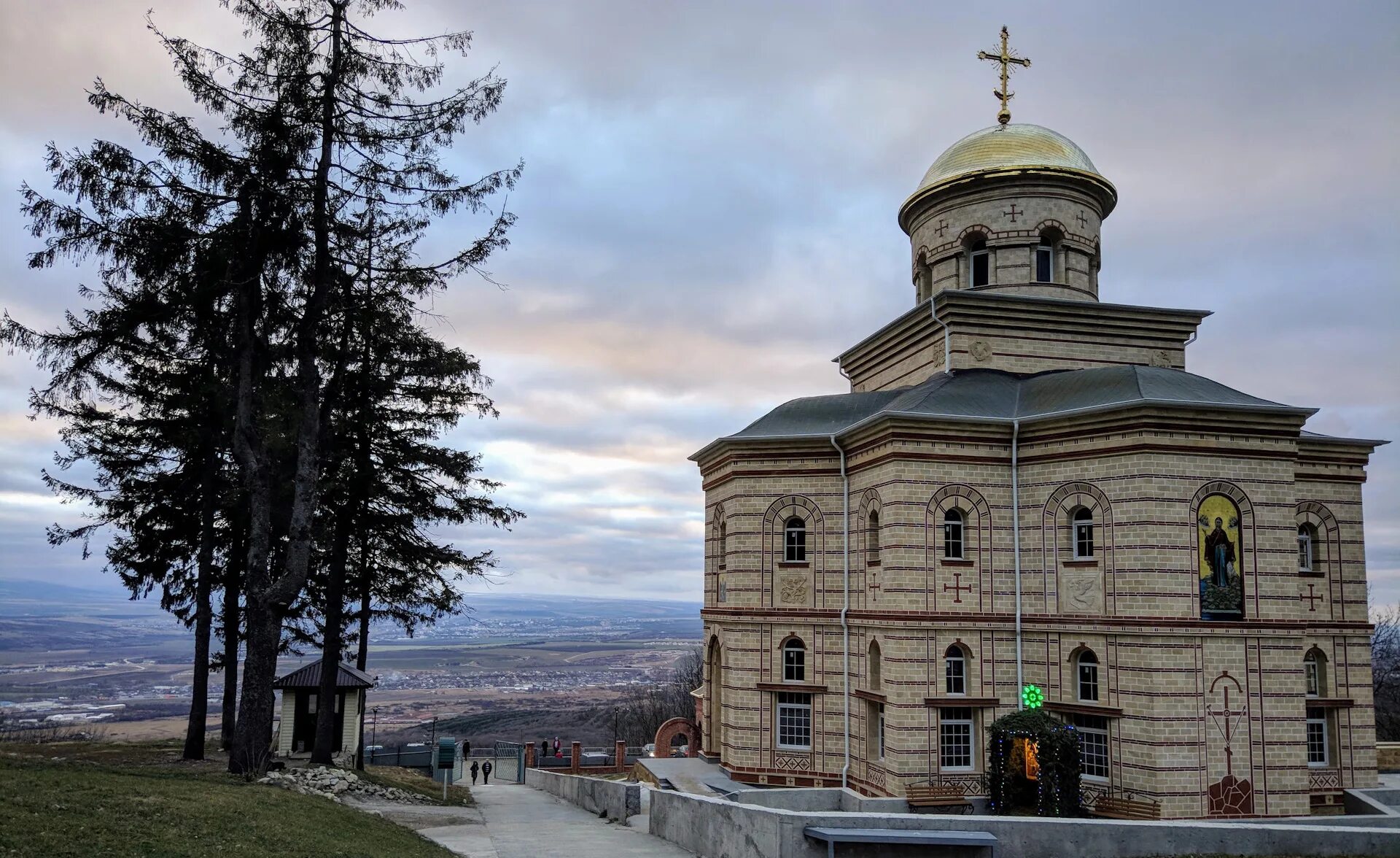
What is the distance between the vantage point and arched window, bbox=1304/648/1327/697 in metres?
20.2

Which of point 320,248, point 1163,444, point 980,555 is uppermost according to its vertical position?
point 320,248

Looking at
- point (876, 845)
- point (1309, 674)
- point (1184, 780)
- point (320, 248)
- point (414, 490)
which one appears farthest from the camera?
point (414, 490)


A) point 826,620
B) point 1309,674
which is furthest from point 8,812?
point 1309,674

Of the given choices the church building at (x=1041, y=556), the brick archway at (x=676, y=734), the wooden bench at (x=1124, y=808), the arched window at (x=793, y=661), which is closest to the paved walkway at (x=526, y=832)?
the church building at (x=1041, y=556)

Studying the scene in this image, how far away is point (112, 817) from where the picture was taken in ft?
34.7

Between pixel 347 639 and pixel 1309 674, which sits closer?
pixel 1309 674

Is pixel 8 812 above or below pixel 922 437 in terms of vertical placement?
below

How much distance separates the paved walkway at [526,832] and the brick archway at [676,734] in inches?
186

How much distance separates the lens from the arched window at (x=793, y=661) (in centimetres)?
2208

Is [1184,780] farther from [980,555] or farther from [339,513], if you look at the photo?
[339,513]

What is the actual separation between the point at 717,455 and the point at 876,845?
11.9 meters

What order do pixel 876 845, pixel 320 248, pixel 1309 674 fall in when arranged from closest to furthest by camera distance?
pixel 876 845 < pixel 320 248 < pixel 1309 674

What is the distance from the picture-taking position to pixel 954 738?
19.1 metres

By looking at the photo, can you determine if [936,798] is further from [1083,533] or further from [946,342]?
[946,342]
